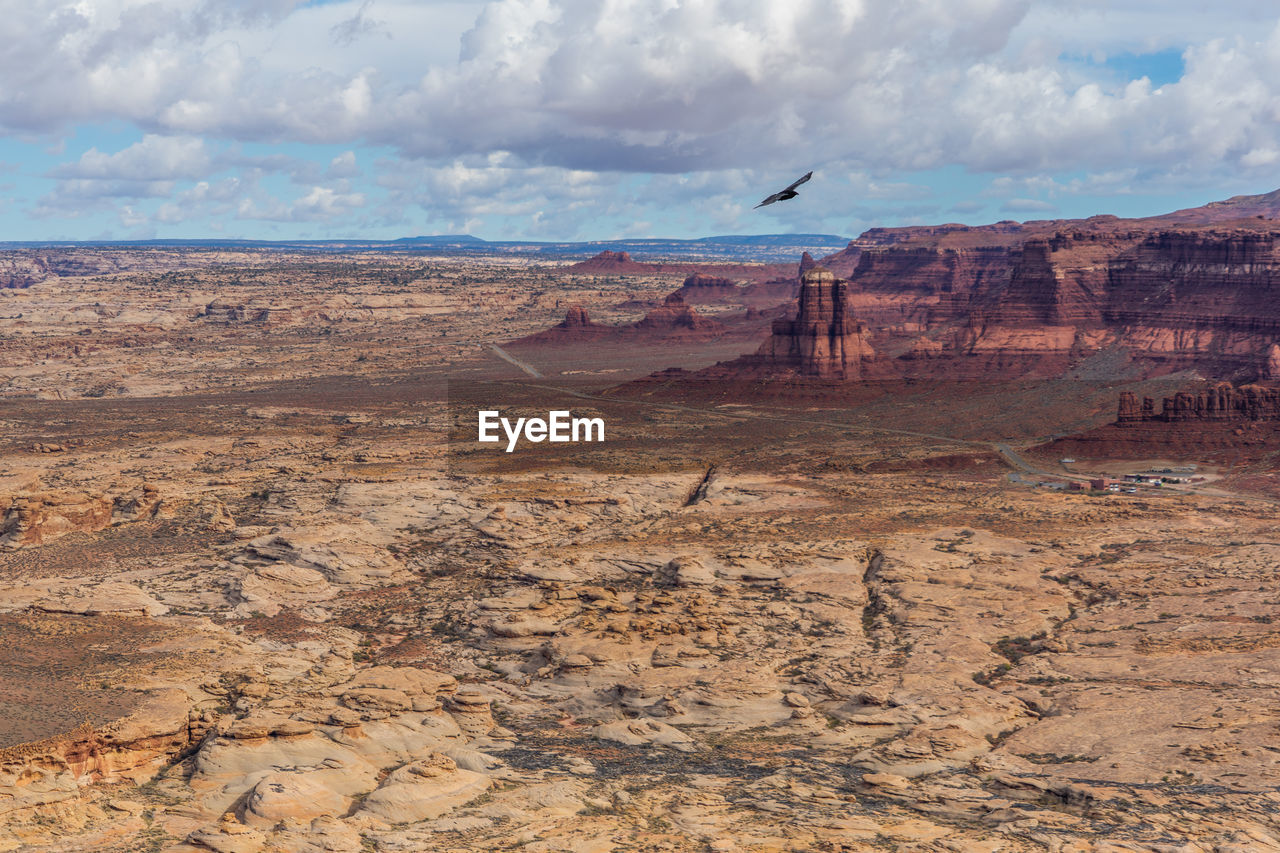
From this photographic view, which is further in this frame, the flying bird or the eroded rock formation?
the eroded rock formation

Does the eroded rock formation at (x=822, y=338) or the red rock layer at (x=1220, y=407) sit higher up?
the eroded rock formation at (x=822, y=338)

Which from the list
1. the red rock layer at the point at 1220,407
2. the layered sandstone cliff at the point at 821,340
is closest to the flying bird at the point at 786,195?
the red rock layer at the point at 1220,407

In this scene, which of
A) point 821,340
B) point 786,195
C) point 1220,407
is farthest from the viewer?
point 821,340

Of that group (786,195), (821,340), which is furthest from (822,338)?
(786,195)

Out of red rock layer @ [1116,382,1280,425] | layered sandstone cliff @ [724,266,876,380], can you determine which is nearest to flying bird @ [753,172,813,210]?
red rock layer @ [1116,382,1280,425]

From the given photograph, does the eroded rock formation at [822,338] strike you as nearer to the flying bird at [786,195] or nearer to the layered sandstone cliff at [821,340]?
the layered sandstone cliff at [821,340]

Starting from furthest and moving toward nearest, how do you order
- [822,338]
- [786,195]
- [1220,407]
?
[822,338]
[1220,407]
[786,195]

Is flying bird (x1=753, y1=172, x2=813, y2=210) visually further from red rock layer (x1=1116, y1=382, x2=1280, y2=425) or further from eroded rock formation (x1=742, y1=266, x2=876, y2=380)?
eroded rock formation (x1=742, y1=266, x2=876, y2=380)

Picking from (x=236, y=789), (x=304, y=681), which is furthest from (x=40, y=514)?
(x=236, y=789)

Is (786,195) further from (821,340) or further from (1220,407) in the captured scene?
Result: (821,340)

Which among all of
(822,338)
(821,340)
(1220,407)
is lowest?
(1220,407)

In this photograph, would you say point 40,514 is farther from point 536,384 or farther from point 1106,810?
point 536,384
